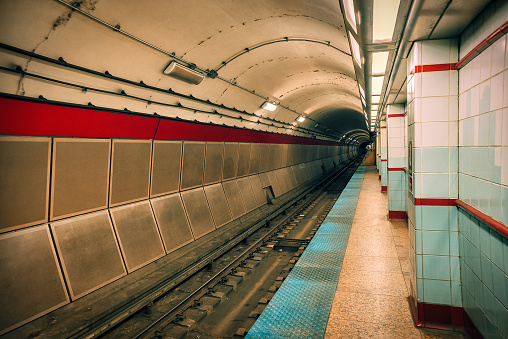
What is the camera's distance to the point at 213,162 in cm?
898

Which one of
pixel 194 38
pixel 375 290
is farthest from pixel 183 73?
pixel 375 290

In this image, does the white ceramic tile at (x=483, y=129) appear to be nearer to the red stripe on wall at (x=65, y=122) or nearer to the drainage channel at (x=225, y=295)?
the drainage channel at (x=225, y=295)

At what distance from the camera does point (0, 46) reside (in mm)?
3260

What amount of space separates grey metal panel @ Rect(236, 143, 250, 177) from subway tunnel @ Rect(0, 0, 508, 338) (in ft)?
8.74

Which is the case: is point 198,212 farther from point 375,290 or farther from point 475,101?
point 475,101

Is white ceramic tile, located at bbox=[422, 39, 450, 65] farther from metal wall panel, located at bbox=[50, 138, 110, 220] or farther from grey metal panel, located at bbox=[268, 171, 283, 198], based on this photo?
grey metal panel, located at bbox=[268, 171, 283, 198]

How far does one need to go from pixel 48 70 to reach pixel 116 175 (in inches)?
87.1

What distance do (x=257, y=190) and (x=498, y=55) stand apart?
33.0 feet

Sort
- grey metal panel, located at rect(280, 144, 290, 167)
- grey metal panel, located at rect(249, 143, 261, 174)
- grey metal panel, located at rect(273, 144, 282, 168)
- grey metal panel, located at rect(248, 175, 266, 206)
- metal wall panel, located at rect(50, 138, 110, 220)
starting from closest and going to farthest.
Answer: metal wall panel, located at rect(50, 138, 110, 220) < grey metal panel, located at rect(249, 143, 261, 174) < grey metal panel, located at rect(248, 175, 266, 206) < grey metal panel, located at rect(273, 144, 282, 168) < grey metal panel, located at rect(280, 144, 290, 167)

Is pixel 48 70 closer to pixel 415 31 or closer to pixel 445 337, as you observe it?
pixel 415 31

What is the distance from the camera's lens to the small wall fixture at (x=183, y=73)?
17.7 feet

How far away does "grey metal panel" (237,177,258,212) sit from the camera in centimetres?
1090

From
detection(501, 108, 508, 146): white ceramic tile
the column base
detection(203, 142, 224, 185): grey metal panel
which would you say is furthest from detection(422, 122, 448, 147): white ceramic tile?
detection(203, 142, 224, 185): grey metal panel

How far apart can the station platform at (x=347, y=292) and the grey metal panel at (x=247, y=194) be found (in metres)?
3.97
